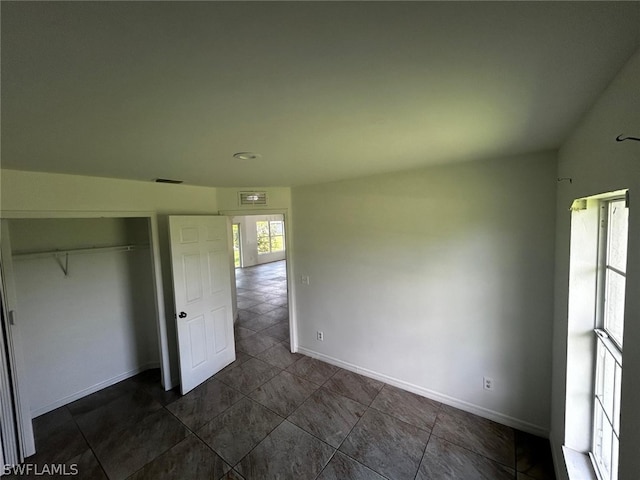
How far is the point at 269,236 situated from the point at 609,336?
35.9 ft

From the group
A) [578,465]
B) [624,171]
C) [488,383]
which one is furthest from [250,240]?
[624,171]

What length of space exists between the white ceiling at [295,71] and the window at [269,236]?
9.66 meters

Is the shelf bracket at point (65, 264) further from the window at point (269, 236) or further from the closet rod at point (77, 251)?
the window at point (269, 236)

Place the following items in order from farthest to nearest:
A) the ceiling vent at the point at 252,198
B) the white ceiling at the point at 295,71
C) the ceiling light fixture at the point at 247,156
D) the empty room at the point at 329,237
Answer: the ceiling vent at the point at 252,198 → the ceiling light fixture at the point at 247,156 → the empty room at the point at 329,237 → the white ceiling at the point at 295,71

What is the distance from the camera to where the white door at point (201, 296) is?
283 centimetres

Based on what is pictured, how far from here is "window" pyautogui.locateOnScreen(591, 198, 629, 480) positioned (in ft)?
4.30

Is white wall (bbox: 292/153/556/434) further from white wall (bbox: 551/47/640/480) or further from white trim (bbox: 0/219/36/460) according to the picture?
white trim (bbox: 0/219/36/460)

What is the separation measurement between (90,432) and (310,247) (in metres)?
2.75

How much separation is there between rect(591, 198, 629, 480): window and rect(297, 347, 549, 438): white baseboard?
74 cm

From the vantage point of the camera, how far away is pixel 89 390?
290cm

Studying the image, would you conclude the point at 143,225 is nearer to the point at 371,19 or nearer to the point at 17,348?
the point at 17,348

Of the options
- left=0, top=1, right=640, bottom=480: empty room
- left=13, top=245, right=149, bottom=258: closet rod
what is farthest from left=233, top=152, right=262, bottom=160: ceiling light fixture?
left=13, top=245, right=149, bottom=258: closet rod

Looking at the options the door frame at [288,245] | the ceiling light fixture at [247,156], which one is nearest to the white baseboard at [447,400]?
the door frame at [288,245]

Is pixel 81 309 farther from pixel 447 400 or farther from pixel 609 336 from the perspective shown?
pixel 609 336
